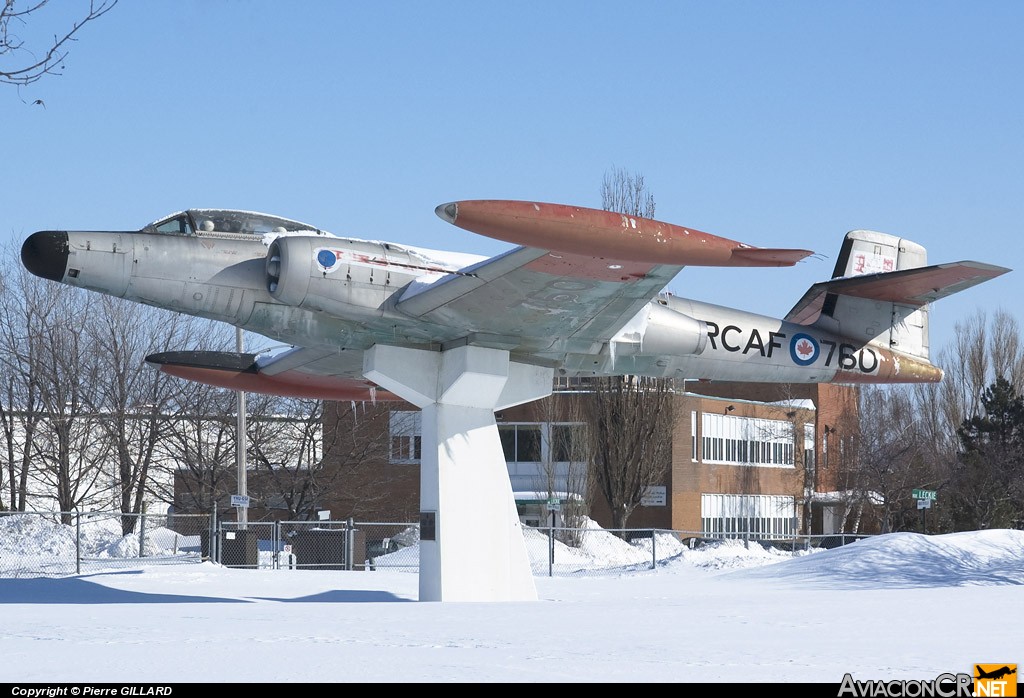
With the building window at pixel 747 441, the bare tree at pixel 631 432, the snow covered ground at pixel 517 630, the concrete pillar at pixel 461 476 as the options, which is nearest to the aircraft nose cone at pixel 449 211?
the snow covered ground at pixel 517 630

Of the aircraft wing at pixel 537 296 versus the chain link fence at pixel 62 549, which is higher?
the aircraft wing at pixel 537 296

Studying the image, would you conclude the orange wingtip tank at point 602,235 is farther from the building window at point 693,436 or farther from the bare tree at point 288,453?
the building window at point 693,436

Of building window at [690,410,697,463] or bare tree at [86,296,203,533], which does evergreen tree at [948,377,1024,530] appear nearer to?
building window at [690,410,697,463]

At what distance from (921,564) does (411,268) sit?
36.9ft

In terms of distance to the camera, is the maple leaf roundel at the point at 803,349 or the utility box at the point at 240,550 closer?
the maple leaf roundel at the point at 803,349

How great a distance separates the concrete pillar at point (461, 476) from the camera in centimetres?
1655

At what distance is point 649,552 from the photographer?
38.8m

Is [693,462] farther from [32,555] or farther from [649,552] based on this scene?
[32,555]

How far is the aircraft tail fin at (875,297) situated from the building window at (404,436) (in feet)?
Answer: 82.9

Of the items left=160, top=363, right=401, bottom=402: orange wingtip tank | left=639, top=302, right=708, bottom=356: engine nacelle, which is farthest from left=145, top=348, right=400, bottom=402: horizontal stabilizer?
left=639, top=302, right=708, bottom=356: engine nacelle

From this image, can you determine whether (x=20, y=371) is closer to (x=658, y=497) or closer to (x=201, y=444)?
(x=201, y=444)

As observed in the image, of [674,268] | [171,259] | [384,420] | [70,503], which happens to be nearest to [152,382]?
[70,503]

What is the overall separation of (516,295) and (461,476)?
3.12 m

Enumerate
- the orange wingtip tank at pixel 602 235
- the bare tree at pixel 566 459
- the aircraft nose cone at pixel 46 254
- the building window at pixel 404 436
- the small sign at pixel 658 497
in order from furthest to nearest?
the small sign at pixel 658 497, the building window at pixel 404 436, the bare tree at pixel 566 459, the aircraft nose cone at pixel 46 254, the orange wingtip tank at pixel 602 235
